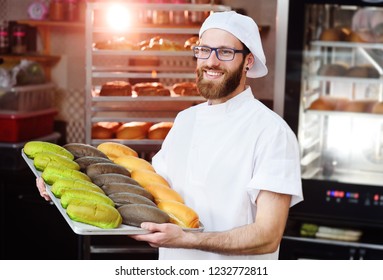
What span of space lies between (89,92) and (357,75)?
1182 millimetres

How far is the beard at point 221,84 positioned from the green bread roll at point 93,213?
1.40ft

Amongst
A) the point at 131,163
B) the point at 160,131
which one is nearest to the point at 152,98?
the point at 160,131

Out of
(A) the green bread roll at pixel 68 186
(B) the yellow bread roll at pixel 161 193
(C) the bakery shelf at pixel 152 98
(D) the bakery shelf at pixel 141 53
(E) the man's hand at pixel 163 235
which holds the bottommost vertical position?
(E) the man's hand at pixel 163 235

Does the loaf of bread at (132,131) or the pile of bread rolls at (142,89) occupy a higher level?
the pile of bread rolls at (142,89)

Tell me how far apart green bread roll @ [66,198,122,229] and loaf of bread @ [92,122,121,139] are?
184 centimetres

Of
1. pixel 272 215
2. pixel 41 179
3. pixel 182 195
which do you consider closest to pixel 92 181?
pixel 41 179

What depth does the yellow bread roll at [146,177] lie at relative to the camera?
1.99m

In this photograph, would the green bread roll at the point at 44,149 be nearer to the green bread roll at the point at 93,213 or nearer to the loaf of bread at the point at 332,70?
the green bread roll at the point at 93,213

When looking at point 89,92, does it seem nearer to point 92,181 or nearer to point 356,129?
point 356,129

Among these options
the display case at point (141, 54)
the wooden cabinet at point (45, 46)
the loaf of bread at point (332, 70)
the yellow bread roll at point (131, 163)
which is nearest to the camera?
the yellow bread roll at point (131, 163)

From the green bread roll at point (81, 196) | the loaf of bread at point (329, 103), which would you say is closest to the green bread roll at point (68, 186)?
the green bread roll at point (81, 196)

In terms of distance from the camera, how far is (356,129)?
332 centimetres

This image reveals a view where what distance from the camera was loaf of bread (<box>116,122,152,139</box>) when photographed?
357 centimetres

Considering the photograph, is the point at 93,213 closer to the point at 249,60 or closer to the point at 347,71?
the point at 249,60
